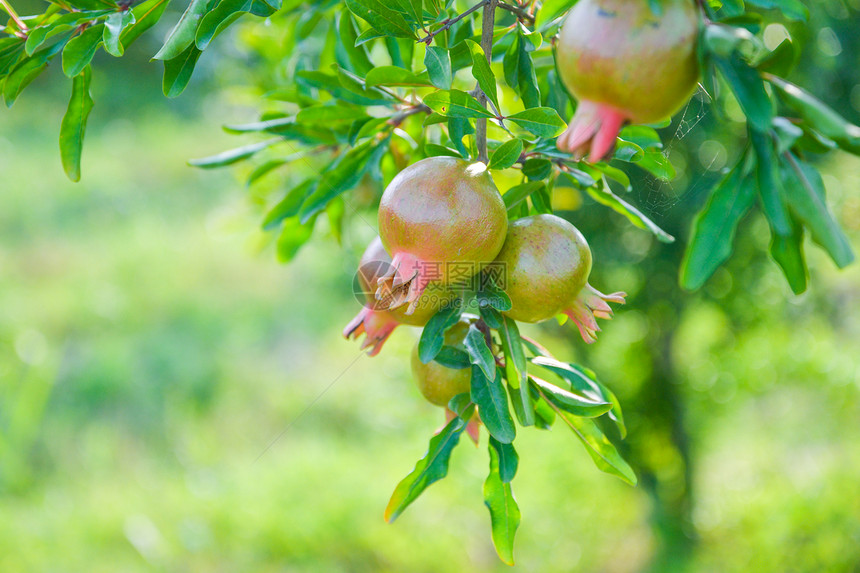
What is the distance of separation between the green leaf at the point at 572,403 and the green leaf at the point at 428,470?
0.09 meters

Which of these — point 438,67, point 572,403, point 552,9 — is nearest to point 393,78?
point 438,67

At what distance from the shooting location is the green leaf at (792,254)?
46 cm

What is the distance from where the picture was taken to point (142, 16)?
0.68m

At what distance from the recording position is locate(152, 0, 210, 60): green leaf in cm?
59

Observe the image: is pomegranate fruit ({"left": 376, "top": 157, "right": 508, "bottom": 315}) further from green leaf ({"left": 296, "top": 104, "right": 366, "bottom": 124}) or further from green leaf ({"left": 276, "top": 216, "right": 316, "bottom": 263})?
green leaf ({"left": 276, "top": 216, "right": 316, "bottom": 263})

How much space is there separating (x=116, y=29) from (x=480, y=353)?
44 centimetres

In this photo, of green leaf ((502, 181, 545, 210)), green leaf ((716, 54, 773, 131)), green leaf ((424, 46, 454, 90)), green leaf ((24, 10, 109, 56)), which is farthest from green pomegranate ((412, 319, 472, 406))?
green leaf ((24, 10, 109, 56))

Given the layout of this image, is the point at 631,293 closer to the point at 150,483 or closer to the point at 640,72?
the point at 640,72

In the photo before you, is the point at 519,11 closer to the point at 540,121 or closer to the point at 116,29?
the point at 540,121

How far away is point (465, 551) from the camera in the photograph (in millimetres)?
2221

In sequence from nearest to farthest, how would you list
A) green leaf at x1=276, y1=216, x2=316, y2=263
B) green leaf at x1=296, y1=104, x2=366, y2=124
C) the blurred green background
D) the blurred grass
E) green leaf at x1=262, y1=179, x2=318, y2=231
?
green leaf at x1=296, y1=104, x2=366, y2=124, green leaf at x1=262, y1=179, x2=318, y2=231, green leaf at x1=276, y1=216, x2=316, y2=263, the blurred green background, the blurred grass

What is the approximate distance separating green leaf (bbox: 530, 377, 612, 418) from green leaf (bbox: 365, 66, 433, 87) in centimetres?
32

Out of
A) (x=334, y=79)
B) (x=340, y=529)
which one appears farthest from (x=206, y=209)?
(x=334, y=79)

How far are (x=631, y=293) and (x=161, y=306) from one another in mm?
2630
